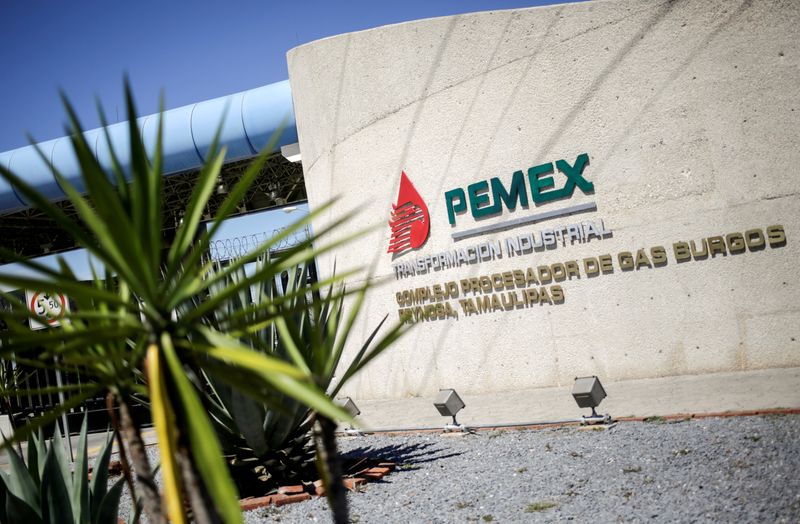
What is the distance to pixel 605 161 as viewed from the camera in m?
9.12

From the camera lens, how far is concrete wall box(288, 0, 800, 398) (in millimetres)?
8164

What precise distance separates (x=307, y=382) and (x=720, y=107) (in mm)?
7886

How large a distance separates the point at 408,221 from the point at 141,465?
28.8 feet

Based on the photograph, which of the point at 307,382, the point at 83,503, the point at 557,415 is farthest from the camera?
the point at 557,415

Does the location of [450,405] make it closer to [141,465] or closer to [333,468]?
[333,468]

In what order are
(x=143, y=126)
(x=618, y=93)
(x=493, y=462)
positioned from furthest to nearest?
1. (x=143, y=126)
2. (x=618, y=93)
3. (x=493, y=462)

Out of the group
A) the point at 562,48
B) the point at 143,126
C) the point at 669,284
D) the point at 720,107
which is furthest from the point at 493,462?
the point at 143,126

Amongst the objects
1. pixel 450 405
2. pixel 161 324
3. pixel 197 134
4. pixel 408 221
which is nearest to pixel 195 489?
pixel 161 324

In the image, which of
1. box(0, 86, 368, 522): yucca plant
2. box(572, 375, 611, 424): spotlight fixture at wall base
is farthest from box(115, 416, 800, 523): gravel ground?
box(0, 86, 368, 522): yucca plant

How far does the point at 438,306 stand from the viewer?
1077 centimetres

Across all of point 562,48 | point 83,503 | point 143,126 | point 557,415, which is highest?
point 143,126

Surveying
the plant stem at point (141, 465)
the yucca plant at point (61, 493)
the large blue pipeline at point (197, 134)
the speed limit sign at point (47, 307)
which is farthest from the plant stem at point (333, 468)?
the large blue pipeline at point (197, 134)

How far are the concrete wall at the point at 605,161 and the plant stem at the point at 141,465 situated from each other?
6.62m

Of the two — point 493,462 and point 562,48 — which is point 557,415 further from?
point 562,48
